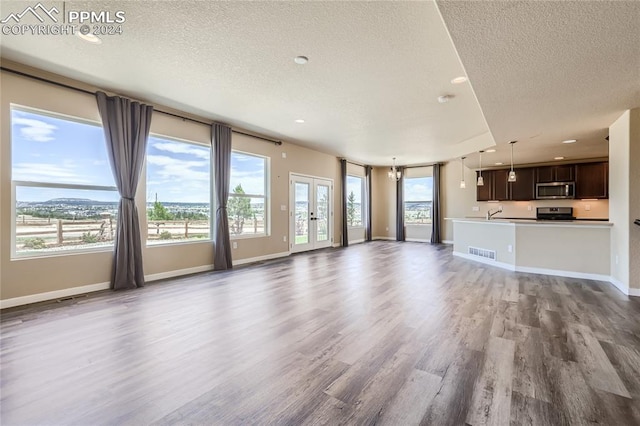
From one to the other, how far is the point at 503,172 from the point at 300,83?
7516mm

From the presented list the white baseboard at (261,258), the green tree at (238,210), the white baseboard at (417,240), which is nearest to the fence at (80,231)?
the green tree at (238,210)

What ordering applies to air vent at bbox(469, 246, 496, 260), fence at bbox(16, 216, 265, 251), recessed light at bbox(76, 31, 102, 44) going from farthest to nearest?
air vent at bbox(469, 246, 496, 260) < fence at bbox(16, 216, 265, 251) < recessed light at bbox(76, 31, 102, 44)

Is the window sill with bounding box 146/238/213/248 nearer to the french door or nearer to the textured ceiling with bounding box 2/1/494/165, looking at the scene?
the textured ceiling with bounding box 2/1/494/165

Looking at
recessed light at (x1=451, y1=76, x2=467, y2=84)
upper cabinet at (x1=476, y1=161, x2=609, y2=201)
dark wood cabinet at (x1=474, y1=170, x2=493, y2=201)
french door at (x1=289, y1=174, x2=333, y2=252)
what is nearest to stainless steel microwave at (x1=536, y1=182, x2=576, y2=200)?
upper cabinet at (x1=476, y1=161, x2=609, y2=201)

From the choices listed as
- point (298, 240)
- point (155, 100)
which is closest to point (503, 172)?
point (298, 240)

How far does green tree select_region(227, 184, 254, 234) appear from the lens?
6.21 metres

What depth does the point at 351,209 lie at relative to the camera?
10312mm

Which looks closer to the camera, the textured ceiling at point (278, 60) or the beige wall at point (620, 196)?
the textured ceiling at point (278, 60)

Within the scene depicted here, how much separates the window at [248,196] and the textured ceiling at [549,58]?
466cm

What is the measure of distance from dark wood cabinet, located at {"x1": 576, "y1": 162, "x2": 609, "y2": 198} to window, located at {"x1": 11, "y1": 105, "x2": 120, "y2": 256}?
10.4 m

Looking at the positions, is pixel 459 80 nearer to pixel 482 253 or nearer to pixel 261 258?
pixel 482 253

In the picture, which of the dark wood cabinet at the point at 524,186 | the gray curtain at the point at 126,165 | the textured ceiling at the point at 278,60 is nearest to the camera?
the textured ceiling at the point at 278,60

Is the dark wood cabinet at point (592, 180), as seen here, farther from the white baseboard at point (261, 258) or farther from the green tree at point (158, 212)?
the green tree at point (158, 212)

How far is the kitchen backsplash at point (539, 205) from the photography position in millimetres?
7879
